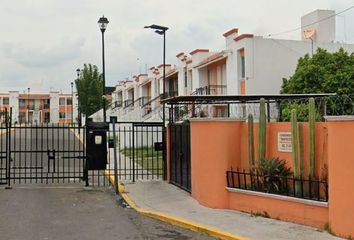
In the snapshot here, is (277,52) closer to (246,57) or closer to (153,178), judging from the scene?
(246,57)

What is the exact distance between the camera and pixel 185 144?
45.6ft

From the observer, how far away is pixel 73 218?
10.9m

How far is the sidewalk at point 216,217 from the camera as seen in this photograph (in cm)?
877

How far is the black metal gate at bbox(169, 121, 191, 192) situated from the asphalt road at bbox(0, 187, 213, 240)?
1981mm

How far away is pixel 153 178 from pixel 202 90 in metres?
16.2

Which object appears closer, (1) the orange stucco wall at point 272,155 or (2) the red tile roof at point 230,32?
(1) the orange stucco wall at point 272,155

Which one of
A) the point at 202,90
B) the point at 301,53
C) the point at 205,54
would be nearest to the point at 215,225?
the point at 301,53

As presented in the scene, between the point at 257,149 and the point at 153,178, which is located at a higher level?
the point at 257,149

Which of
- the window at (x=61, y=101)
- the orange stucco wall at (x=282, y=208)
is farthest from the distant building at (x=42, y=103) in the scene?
the orange stucco wall at (x=282, y=208)

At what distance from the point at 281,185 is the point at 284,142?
94cm

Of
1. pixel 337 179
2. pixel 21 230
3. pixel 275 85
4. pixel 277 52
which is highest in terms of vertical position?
pixel 277 52

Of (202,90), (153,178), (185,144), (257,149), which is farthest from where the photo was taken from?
(202,90)

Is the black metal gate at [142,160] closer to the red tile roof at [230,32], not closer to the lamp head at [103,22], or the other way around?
the lamp head at [103,22]

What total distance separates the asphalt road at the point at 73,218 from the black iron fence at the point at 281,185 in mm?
2026
